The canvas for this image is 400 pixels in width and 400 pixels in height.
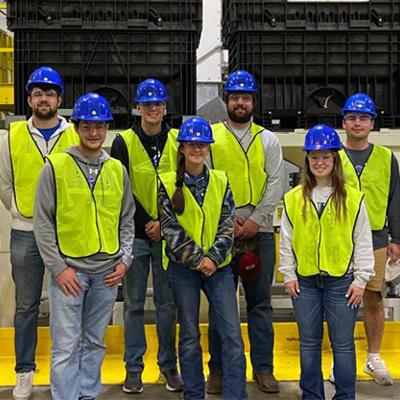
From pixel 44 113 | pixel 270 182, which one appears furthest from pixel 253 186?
pixel 44 113

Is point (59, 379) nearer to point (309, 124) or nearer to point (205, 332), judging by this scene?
point (205, 332)

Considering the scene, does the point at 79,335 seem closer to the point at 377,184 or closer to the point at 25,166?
the point at 25,166

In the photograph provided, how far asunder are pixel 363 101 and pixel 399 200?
0.59 meters

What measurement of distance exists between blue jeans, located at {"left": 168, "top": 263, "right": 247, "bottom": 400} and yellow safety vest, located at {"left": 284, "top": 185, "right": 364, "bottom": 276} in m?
0.40

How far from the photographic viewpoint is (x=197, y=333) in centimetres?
297

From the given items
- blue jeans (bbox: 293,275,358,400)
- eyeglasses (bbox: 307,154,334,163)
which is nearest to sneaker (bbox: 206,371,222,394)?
blue jeans (bbox: 293,275,358,400)

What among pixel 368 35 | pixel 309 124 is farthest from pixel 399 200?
pixel 368 35

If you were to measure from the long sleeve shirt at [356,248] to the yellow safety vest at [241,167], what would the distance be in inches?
12.3

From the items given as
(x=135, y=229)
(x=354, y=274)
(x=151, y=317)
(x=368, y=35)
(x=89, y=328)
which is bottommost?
(x=151, y=317)

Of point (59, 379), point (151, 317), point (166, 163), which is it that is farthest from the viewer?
point (151, 317)

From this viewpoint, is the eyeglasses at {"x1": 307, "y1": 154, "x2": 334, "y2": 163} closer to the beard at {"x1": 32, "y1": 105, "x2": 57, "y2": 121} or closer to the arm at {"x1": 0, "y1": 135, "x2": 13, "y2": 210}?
the beard at {"x1": 32, "y1": 105, "x2": 57, "y2": 121}

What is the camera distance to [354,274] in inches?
114

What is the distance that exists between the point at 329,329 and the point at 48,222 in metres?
1.41

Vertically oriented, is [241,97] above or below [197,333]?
above
